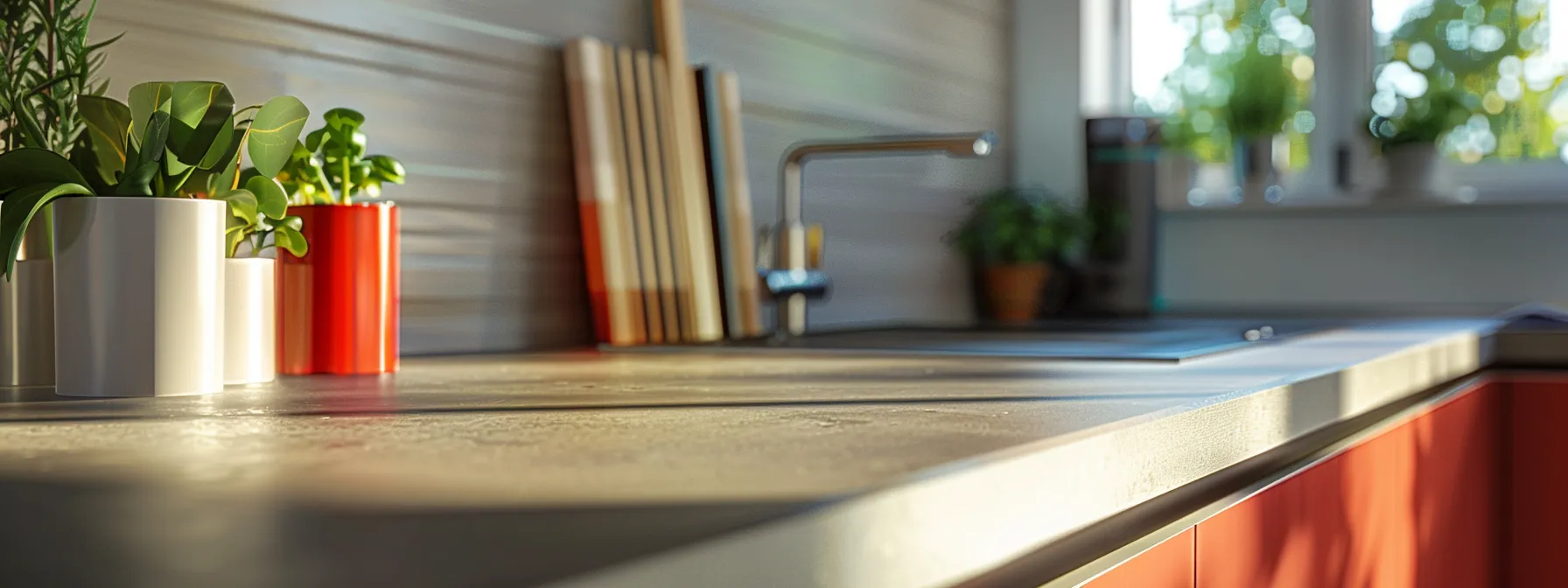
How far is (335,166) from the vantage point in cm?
110

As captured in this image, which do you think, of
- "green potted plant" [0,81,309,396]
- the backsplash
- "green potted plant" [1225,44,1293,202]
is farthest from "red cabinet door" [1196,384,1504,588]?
"green potted plant" [1225,44,1293,202]

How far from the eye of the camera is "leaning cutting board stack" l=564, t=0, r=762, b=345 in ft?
5.00

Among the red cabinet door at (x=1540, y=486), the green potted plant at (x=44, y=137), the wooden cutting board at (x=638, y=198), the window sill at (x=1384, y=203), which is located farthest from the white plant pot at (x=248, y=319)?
the window sill at (x=1384, y=203)

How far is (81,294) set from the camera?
79 cm

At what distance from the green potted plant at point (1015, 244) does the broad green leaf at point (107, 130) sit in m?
1.82

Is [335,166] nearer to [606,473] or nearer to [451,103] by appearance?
[451,103]

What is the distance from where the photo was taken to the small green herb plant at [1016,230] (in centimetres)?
249

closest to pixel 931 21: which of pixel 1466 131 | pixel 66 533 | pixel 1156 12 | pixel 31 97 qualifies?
A: pixel 1156 12

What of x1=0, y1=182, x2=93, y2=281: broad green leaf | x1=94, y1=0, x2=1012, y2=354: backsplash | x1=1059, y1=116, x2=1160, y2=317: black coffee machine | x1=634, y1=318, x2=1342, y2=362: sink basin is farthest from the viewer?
x1=1059, y1=116, x2=1160, y2=317: black coffee machine

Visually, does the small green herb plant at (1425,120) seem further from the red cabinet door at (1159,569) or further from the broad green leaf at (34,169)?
the broad green leaf at (34,169)

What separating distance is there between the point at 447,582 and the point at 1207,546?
53 cm

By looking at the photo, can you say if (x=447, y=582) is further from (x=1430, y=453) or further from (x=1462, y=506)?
(x=1462, y=506)

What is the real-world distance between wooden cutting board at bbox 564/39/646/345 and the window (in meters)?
1.57

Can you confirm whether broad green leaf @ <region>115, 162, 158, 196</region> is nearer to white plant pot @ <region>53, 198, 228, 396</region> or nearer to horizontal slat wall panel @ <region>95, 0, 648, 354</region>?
white plant pot @ <region>53, 198, 228, 396</region>
